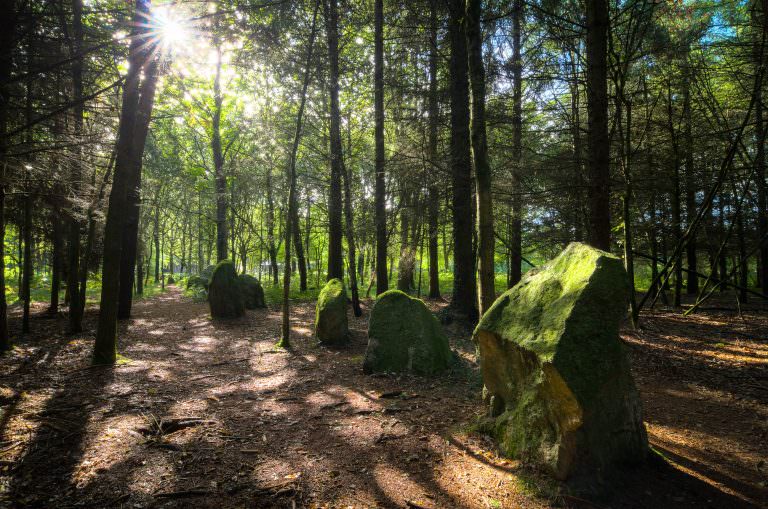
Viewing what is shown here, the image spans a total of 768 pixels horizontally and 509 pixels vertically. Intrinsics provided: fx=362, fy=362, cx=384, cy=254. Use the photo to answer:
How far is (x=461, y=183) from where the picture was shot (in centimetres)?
898

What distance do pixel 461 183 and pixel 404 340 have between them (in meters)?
4.42

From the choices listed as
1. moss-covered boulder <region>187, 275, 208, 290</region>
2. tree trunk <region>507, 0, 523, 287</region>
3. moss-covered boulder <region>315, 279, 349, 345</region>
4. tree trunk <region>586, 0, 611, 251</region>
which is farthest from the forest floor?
moss-covered boulder <region>187, 275, 208, 290</region>

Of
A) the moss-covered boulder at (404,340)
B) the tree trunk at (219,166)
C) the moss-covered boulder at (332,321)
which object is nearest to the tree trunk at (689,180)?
the moss-covered boulder at (404,340)

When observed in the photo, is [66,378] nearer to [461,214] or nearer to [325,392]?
[325,392]

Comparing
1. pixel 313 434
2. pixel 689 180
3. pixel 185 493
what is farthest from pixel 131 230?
pixel 689 180

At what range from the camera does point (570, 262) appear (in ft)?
12.7

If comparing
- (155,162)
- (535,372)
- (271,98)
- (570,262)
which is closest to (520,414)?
(535,372)

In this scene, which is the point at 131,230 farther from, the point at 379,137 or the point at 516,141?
the point at 516,141

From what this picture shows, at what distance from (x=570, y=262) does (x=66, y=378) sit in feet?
24.1

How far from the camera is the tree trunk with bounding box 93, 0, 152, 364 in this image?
621cm

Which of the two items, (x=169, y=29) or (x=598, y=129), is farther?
(x=169, y=29)

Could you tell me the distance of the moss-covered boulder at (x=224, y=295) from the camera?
1198 cm

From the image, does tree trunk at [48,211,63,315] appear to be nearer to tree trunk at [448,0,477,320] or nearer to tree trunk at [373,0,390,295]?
tree trunk at [373,0,390,295]

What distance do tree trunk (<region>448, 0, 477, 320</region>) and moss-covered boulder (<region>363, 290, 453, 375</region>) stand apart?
8.41ft
